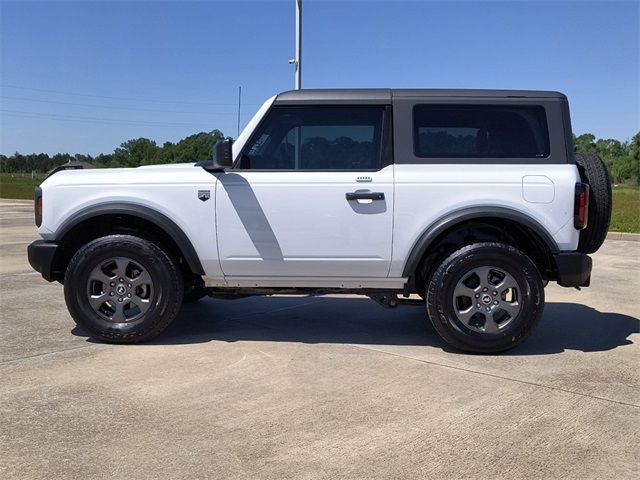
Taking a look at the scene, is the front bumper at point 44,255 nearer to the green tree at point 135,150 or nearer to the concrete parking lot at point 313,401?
the concrete parking lot at point 313,401

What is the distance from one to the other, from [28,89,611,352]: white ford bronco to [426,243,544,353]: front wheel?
0.04 ft

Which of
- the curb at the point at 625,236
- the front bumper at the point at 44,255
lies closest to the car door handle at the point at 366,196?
the front bumper at the point at 44,255

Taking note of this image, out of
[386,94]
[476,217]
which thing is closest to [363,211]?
[476,217]

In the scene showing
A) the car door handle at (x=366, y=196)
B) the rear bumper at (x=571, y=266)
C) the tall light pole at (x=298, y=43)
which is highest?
the tall light pole at (x=298, y=43)

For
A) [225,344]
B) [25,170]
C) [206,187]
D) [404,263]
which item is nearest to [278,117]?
[206,187]

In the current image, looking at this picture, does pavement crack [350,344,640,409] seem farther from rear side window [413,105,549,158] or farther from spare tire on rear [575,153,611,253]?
rear side window [413,105,549,158]

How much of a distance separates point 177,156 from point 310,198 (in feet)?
47.3

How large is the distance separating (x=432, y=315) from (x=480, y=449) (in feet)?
5.50

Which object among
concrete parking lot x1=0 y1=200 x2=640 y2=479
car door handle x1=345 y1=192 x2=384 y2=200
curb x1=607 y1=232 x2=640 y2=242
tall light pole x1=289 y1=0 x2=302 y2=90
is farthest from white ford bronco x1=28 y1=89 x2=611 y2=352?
tall light pole x1=289 y1=0 x2=302 y2=90

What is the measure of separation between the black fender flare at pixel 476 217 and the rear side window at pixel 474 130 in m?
0.46

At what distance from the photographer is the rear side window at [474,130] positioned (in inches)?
181

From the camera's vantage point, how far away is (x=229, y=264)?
466 cm

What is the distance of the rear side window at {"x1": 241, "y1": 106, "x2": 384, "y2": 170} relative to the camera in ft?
15.2

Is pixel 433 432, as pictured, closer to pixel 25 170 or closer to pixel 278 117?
pixel 278 117
